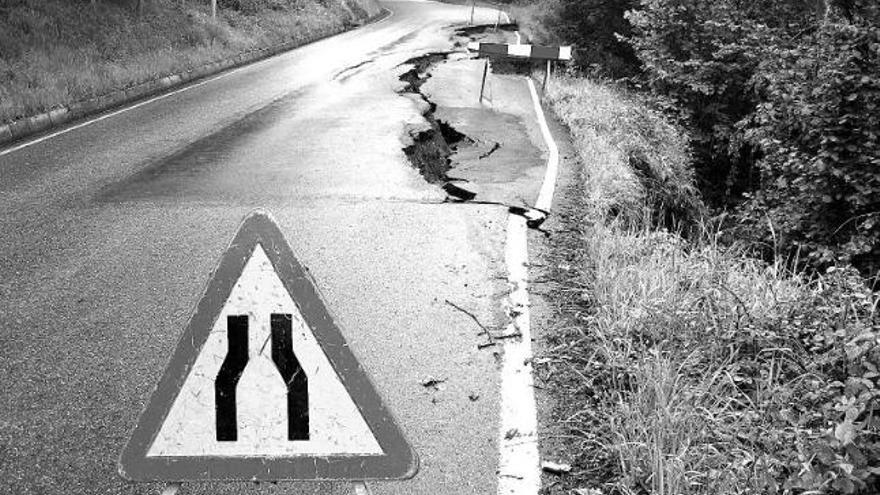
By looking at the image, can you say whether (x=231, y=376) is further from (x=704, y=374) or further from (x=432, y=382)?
(x=704, y=374)

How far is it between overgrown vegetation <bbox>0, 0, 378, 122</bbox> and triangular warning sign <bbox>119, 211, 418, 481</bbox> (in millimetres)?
9843

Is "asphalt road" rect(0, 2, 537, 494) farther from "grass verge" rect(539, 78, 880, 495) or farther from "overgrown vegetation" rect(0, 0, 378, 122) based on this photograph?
"overgrown vegetation" rect(0, 0, 378, 122)

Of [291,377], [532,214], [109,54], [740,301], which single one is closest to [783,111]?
[532,214]

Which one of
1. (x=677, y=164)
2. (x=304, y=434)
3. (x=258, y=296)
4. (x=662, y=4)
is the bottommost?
(x=677, y=164)

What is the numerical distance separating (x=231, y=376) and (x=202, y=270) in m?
3.24

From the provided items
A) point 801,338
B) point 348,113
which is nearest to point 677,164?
point 348,113

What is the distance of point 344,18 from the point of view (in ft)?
92.0

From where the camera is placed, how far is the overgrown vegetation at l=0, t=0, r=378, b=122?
11.9m

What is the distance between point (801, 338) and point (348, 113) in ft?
27.3

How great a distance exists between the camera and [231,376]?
2059 millimetres

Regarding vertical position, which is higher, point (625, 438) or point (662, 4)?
point (662, 4)

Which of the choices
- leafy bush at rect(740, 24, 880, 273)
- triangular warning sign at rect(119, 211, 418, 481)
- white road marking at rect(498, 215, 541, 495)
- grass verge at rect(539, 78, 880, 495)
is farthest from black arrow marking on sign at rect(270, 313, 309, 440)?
leafy bush at rect(740, 24, 880, 273)

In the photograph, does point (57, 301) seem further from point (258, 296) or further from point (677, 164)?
point (677, 164)

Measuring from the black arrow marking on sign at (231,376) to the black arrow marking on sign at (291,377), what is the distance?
8 centimetres
